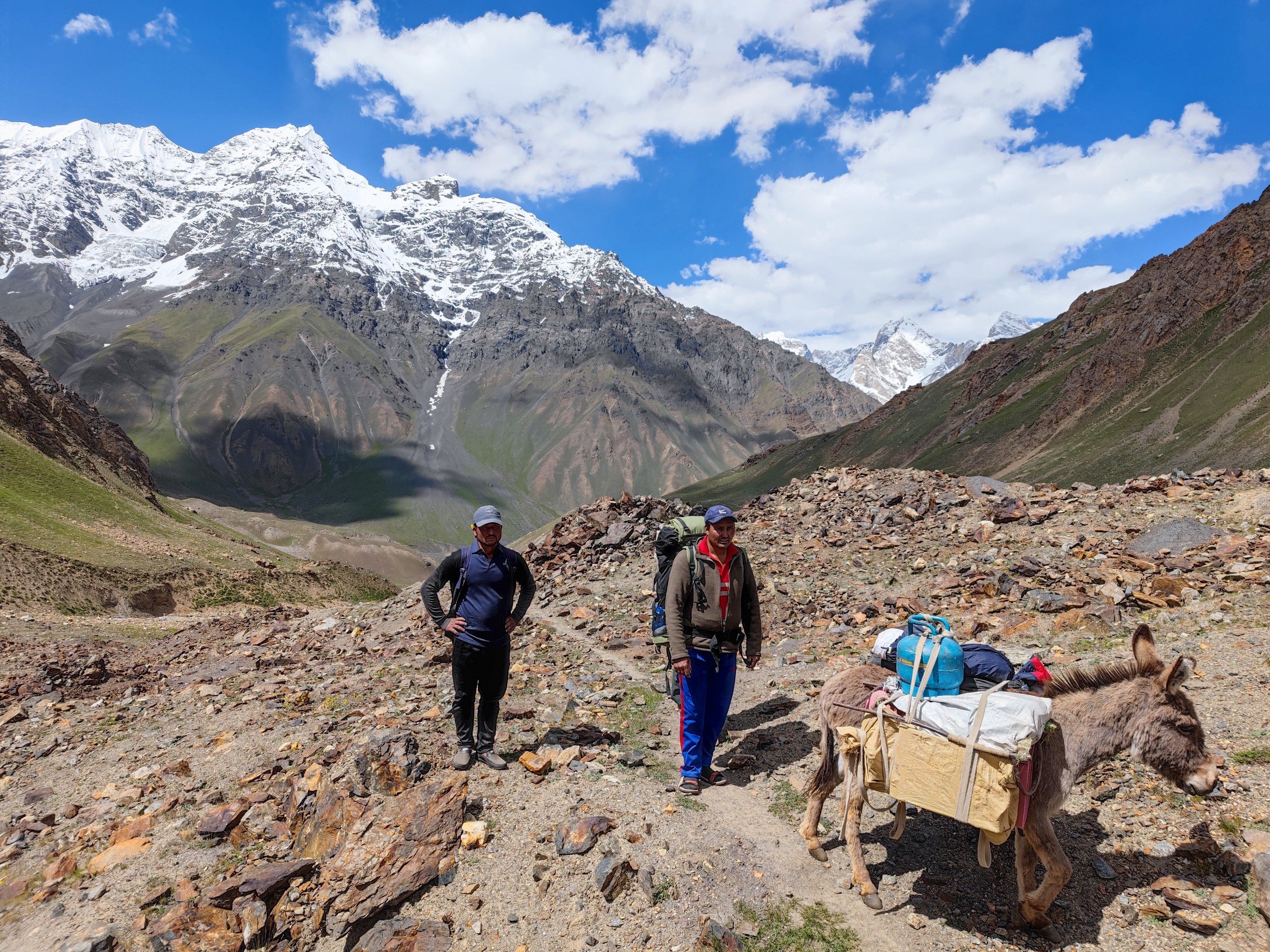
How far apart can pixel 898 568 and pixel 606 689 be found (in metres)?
8.50

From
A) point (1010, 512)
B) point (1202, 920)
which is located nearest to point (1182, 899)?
point (1202, 920)

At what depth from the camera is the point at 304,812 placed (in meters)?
7.25

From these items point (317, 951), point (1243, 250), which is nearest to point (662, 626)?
point (317, 951)

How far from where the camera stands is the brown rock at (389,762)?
7.22 metres

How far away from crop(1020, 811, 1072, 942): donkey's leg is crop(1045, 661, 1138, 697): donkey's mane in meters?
1.08

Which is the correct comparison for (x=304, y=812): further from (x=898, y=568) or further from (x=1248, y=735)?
(x=898, y=568)

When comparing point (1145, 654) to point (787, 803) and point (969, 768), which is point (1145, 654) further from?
point (787, 803)

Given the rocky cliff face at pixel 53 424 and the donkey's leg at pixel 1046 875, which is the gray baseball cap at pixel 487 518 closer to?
the donkey's leg at pixel 1046 875

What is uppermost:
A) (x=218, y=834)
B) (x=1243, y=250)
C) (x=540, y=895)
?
(x=1243, y=250)

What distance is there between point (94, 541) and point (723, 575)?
157 ft

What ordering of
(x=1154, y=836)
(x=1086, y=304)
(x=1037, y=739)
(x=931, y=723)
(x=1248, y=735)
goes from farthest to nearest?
(x=1086, y=304)
(x=1248, y=735)
(x=1154, y=836)
(x=931, y=723)
(x=1037, y=739)

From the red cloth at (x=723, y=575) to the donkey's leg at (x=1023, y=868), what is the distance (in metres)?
3.32

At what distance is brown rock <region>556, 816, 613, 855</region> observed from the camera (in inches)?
243

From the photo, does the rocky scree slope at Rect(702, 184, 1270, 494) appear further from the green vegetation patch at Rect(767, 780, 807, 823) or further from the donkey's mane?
the green vegetation patch at Rect(767, 780, 807, 823)
